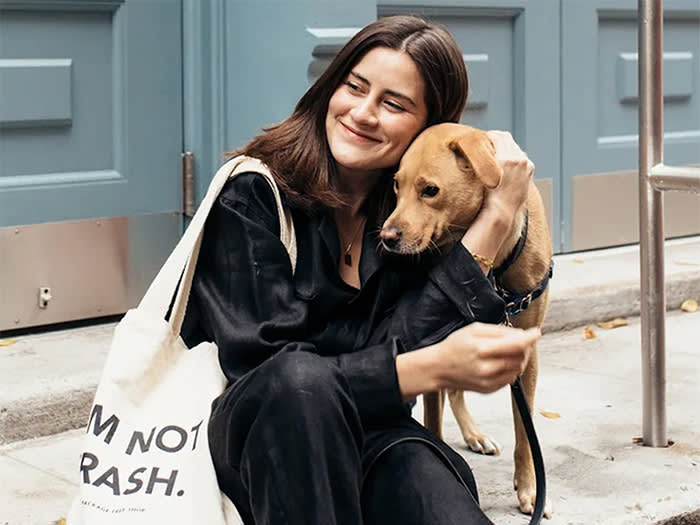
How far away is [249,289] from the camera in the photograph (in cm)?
252

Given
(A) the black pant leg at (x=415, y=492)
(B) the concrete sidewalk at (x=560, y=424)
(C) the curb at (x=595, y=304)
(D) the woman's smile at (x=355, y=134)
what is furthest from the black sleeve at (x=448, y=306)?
(C) the curb at (x=595, y=304)

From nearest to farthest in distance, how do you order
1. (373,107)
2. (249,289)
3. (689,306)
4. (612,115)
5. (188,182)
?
1. (249,289)
2. (373,107)
3. (188,182)
4. (689,306)
5. (612,115)

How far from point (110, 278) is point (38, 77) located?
2.28ft

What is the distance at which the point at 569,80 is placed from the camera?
5.51 metres

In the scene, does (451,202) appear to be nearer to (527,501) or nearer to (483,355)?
(483,355)

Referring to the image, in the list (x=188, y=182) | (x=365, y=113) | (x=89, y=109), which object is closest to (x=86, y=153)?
(x=89, y=109)

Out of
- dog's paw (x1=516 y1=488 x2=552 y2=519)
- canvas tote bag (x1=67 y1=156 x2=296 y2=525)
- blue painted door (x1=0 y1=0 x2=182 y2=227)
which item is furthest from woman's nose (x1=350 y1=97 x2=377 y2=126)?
blue painted door (x1=0 y1=0 x2=182 y2=227)

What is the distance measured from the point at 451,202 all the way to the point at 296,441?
795 millimetres

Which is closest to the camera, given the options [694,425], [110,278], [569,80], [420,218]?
[420,218]

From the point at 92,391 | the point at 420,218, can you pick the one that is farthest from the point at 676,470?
the point at 92,391

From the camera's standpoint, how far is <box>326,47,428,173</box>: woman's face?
262cm

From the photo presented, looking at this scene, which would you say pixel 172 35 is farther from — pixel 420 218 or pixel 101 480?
pixel 101 480

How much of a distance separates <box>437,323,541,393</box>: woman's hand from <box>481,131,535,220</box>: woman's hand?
432 millimetres

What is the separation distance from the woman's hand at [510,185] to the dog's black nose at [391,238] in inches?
8.3
